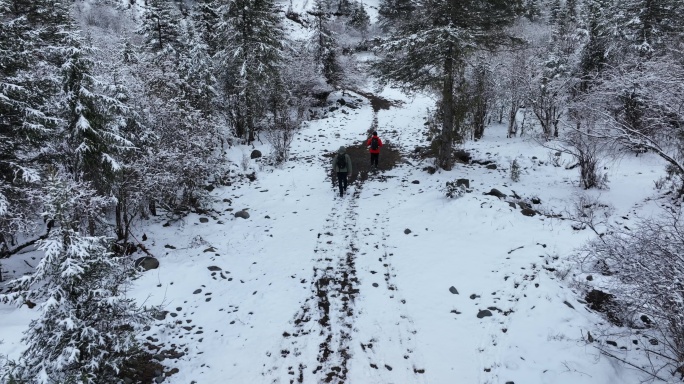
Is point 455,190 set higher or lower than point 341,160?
lower

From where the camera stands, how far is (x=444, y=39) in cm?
1264

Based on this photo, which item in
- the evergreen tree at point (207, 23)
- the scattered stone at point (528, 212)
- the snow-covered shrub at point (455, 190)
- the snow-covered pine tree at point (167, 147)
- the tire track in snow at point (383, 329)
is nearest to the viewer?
the tire track in snow at point (383, 329)

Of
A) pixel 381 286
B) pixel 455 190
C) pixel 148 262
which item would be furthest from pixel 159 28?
pixel 381 286

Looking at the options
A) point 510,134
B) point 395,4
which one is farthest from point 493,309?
point 510,134

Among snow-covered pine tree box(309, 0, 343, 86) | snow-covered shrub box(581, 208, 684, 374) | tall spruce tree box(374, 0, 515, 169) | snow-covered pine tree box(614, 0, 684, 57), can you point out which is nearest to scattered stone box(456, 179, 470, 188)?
tall spruce tree box(374, 0, 515, 169)

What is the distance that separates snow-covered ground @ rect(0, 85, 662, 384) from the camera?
5969mm

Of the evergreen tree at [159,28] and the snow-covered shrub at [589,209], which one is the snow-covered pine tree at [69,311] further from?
the evergreen tree at [159,28]

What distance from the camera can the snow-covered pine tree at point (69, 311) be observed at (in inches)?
177

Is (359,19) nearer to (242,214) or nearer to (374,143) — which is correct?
(374,143)

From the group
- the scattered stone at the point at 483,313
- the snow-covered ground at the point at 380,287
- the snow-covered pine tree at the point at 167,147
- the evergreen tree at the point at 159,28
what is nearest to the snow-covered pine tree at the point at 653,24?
the snow-covered ground at the point at 380,287

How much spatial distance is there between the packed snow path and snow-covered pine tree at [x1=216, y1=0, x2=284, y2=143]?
360 inches

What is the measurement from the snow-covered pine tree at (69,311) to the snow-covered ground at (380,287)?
146 centimetres

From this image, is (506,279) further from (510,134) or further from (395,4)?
(510,134)

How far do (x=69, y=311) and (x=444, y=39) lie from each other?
514 inches
